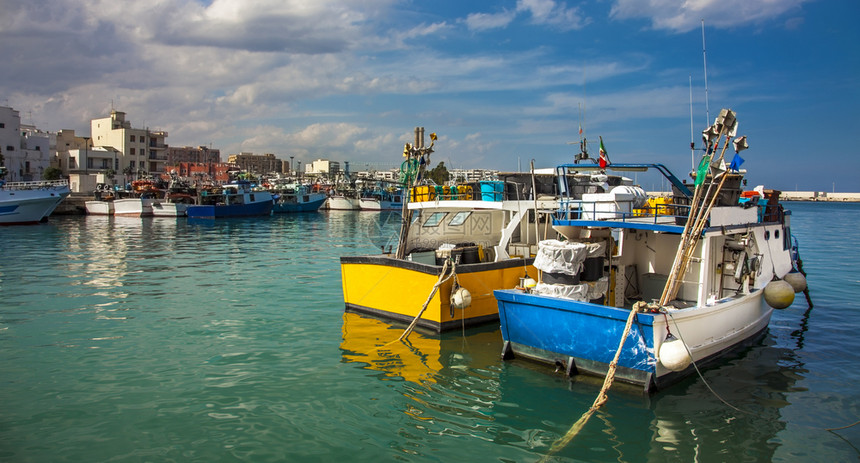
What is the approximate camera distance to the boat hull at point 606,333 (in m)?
9.31

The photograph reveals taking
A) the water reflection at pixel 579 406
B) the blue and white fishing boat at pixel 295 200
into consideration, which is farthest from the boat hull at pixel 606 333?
the blue and white fishing boat at pixel 295 200

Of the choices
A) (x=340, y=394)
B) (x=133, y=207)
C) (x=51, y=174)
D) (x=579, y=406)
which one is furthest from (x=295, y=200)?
(x=579, y=406)

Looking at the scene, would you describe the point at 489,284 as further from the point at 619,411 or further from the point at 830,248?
the point at 830,248

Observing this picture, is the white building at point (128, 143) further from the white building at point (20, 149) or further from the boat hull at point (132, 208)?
the boat hull at point (132, 208)

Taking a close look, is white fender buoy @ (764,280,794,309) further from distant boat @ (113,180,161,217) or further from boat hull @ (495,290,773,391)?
distant boat @ (113,180,161,217)

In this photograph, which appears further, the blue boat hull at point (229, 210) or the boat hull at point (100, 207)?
the boat hull at point (100, 207)

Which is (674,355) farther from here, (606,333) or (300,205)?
(300,205)

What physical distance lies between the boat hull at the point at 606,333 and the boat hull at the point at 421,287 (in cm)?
228

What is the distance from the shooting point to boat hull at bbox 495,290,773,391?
9.31m

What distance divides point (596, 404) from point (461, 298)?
4.37 metres

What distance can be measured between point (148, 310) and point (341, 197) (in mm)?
81852

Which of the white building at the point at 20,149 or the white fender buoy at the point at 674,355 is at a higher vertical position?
the white building at the point at 20,149

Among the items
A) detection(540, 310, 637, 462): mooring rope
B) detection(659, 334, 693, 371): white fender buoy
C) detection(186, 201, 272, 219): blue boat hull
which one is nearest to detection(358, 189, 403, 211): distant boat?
detection(186, 201, 272, 219): blue boat hull

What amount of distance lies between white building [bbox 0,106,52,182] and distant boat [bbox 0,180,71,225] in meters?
28.5
